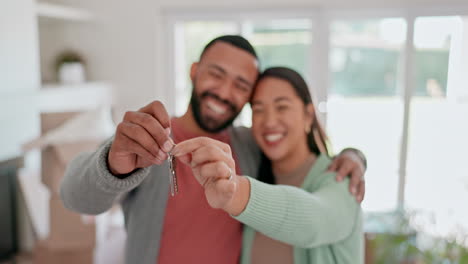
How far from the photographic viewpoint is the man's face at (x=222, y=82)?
55 centimetres

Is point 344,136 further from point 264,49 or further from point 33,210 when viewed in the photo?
point 33,210

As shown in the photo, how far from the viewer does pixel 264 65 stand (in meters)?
1.30

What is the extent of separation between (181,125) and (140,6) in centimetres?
165

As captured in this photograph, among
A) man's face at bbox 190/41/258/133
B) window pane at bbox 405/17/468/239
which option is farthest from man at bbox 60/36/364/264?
window pane at bbox 405/17/468/239

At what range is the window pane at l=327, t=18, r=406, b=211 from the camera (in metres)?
1.95

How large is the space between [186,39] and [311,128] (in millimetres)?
1624

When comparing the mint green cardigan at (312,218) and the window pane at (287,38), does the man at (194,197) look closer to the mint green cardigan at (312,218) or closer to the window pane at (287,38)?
the mint green cardigan at (312,218)

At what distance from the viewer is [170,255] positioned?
0.55 metres

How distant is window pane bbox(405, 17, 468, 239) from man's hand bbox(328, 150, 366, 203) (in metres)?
0.22

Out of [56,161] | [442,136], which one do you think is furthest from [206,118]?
[442,136]

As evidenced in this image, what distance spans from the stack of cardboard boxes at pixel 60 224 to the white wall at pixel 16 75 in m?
0.17

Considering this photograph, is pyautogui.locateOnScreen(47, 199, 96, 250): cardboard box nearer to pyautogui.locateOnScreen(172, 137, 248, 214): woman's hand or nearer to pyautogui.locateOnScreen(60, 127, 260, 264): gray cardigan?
pyautogui.locateOnScreen(60, 127, 260, 264): gray cardigan

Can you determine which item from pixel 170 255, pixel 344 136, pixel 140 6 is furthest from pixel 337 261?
pixel 140 6

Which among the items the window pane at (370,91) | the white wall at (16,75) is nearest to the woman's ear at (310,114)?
the white wall at (16,75)
